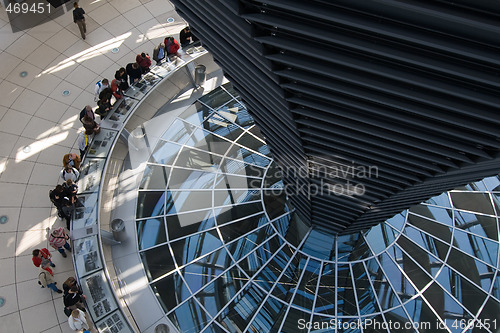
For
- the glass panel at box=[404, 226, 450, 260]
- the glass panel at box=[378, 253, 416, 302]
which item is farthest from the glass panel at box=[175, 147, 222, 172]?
the glass panel at box=[404, 226, 450, 260]

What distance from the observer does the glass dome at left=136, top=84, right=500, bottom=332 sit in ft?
53.7

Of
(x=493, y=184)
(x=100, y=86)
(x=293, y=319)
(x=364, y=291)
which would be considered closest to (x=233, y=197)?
(x=293, y=319)

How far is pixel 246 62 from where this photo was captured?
9.40 metres

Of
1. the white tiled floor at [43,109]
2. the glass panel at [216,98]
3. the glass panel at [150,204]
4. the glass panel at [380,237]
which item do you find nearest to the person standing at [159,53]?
the white tiled floor at [43,109]

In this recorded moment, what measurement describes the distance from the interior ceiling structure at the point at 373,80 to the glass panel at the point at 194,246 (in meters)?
6.54

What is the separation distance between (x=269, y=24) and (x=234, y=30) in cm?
111

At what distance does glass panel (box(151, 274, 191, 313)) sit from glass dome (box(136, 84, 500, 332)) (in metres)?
0.04

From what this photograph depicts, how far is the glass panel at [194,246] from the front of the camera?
17.6 meters

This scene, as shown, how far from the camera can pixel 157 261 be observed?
1766cm

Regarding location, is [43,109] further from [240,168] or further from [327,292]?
[327,292]

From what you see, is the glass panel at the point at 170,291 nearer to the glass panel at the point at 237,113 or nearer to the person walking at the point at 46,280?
the person walking at the point at 46,280

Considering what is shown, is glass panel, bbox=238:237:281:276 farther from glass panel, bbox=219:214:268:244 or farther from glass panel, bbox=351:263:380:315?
glass panel, bbox=351:263:380:315

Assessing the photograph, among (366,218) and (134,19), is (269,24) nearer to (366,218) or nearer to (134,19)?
(366,218)

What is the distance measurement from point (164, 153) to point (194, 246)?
479 cm
